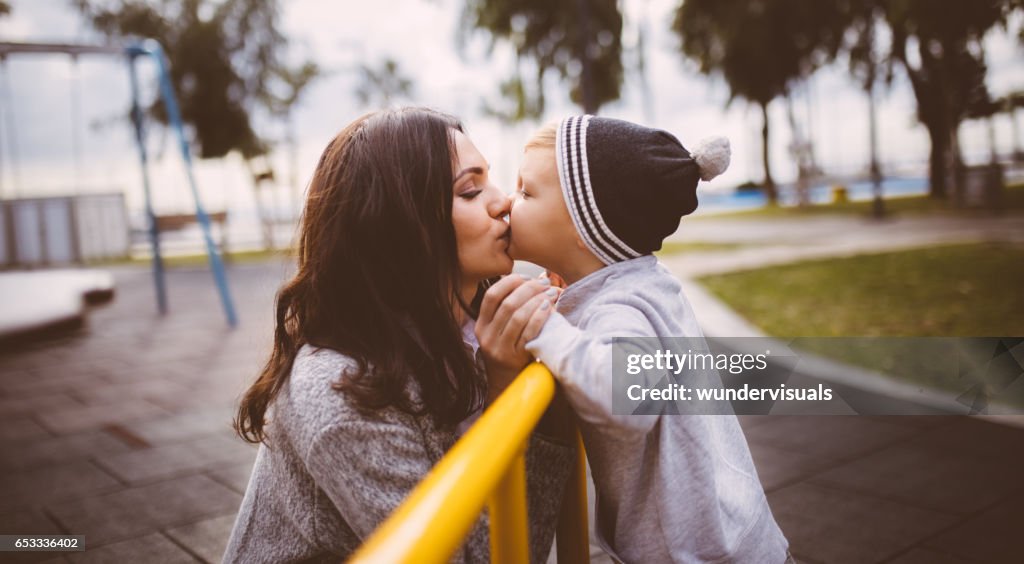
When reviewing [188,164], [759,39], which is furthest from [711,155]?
[759,39]

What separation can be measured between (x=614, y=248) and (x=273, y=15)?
18023 mm

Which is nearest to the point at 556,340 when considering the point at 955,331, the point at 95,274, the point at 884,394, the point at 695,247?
the point at 884,394

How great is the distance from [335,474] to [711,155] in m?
0.86

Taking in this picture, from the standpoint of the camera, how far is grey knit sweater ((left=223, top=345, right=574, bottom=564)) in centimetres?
118

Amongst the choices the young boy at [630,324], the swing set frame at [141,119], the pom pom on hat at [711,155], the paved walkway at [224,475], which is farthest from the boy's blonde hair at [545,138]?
the swing set frame at [141,119]

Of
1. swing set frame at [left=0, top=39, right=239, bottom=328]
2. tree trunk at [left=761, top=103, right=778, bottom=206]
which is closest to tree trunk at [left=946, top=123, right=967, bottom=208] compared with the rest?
tree trunk at [left=761, top=103, right=778, bottom=206]

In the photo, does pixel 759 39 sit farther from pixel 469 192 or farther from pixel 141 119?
pixel 469 192

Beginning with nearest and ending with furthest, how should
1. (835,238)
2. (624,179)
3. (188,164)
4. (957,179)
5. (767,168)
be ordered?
(624,179)
(188,164)
(835,238)
(957,179)
(767,168)

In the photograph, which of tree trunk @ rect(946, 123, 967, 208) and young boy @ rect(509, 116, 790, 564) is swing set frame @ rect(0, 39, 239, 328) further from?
tree trunk @ rect(946, 123, 967, 208)

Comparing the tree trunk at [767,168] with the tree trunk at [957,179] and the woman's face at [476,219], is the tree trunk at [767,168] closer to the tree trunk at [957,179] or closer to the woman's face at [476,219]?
the tree trunk at [957,179]

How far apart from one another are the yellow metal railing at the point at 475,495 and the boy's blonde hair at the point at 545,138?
1.72ft

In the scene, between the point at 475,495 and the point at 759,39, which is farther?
the point at 759,39

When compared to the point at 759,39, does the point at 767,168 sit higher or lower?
lower

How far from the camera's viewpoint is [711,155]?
140cm
